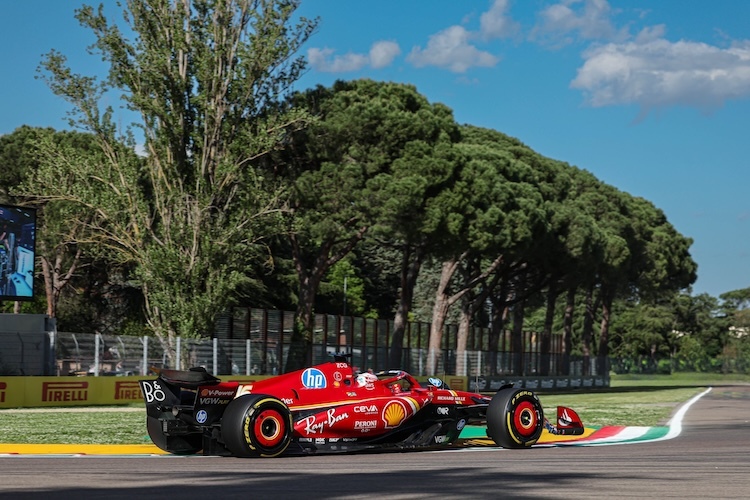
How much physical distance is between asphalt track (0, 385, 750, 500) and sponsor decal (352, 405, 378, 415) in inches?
24.0

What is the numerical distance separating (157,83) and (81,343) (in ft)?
32.3

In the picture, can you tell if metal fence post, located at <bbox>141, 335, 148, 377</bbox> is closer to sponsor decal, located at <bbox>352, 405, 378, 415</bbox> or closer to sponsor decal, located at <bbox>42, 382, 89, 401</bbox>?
sponsor decal, located at <bbox>42, 382, 89, 401</bbox>

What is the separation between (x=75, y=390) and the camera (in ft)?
104

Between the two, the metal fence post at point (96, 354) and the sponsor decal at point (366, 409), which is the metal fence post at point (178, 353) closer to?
the metal fence post at point (96, 354)

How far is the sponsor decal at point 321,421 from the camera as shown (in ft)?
49.8

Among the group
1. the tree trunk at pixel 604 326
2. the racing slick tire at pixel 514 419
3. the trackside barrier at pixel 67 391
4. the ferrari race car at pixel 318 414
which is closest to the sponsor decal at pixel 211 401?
the ferrari race car at pixel 318 414

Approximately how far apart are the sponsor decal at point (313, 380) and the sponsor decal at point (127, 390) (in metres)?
18.4

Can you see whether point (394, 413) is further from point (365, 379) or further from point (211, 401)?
point (211, 401)

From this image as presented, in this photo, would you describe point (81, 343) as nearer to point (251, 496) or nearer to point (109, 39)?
point (109, 39)

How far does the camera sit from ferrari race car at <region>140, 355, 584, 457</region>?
1459 centimetres

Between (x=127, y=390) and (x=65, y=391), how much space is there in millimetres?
2168

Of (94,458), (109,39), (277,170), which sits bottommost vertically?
(94,458)

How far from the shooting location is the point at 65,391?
103ft

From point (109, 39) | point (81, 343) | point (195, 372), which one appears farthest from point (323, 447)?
point (109, 39)
